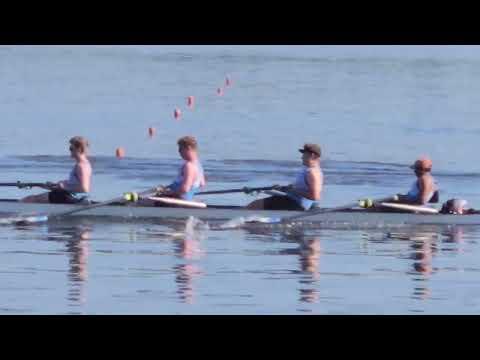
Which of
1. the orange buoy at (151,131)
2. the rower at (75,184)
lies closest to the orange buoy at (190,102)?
the orange buoy at (151,131)

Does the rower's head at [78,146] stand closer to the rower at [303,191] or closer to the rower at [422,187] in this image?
the rower at [303,191]

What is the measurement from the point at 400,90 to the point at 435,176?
1038 inches

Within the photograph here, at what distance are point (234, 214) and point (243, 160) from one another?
13.8 m

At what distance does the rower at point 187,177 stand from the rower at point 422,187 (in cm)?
300

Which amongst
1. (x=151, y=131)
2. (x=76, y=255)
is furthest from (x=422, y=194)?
(x=151, y=131)

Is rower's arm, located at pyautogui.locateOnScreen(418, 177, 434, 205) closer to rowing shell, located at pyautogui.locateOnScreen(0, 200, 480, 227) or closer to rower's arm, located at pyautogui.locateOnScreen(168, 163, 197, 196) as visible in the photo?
rowing shell, located at pyautogui.locateOnScreen(0, 200, 480, 227)

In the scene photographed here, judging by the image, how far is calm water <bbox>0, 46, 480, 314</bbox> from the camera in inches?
852

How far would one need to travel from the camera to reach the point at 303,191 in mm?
27297

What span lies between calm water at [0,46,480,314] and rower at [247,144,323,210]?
0.46 m

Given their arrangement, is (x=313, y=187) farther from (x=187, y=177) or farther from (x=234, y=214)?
(x=187, y=177)

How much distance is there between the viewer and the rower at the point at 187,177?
27172mm

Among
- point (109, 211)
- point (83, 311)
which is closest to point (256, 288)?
point (83, 311)

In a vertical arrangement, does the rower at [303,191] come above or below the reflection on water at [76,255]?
above

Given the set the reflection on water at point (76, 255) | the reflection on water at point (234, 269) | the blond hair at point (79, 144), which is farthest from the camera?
the blond hair at point (79, 144)
